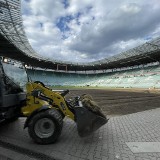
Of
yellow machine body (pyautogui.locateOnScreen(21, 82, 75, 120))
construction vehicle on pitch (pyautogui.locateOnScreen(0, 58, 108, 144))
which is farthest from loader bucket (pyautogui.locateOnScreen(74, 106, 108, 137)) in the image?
yellow machine body (pyautogui.locateOnScreen(21, 82, 75, 120))

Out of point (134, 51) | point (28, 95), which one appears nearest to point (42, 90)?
point (28, 95)

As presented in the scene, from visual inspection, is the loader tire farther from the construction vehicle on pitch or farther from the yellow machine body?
the yellow machine body

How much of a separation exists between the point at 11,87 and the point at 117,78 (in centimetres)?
6648

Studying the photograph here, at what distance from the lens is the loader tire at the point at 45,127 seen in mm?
5941

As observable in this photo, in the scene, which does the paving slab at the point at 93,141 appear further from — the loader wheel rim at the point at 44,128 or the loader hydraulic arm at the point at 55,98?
the loader hydraulic arm at the point at 55,98

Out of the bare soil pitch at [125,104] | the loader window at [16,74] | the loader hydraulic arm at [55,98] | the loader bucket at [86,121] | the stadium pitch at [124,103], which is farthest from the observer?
the stadium pitch at [124,103]

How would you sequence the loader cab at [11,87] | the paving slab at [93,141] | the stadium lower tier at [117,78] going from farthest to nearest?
1. the stadium lower tier at [117,78]
2. the loader cab at [11,87]
3. the paving slab at [93,141]

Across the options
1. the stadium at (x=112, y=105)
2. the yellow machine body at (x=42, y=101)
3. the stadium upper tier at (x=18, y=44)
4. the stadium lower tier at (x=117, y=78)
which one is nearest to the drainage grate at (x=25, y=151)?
the stadium at (x=112, y=105)

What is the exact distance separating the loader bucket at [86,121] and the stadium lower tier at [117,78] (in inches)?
866

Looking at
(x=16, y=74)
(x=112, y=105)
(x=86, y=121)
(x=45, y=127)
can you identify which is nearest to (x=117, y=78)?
(x=112, y=105)

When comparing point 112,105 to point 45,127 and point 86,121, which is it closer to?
point 86,121

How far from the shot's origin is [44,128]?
6074 mm

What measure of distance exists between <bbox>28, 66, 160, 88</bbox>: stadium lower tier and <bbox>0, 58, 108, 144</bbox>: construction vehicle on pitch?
20504 mm

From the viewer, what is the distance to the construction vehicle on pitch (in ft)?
19.6
